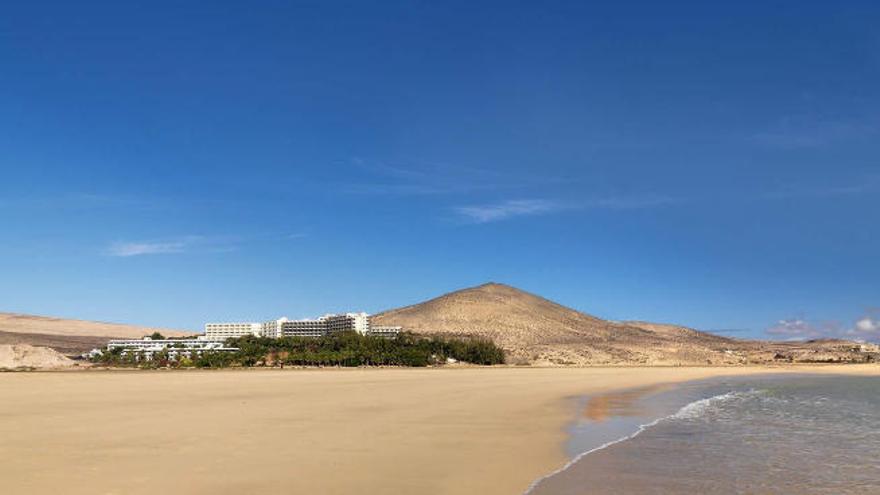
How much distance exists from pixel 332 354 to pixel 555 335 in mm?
88800

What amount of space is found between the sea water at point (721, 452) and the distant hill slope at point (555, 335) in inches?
3372

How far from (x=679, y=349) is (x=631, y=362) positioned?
3502cm

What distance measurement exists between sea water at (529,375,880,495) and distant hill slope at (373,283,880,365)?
85.6 meters

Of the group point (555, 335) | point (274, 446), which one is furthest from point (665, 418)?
point (555, 335)

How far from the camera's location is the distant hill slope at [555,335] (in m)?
133

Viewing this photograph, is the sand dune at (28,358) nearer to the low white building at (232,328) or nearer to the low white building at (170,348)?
the low white building at (170,348)

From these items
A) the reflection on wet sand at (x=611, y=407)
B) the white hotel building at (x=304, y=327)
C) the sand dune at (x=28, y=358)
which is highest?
the white hotel building at (x=304, y=327)

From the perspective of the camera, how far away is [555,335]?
16338 cm

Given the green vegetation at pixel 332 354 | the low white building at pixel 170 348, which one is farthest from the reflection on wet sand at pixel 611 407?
the low white building at pixel 170 348

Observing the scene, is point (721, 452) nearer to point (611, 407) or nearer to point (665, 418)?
point (665, 418)

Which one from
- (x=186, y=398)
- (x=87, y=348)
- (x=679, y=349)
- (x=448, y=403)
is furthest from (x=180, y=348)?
(x=679, y=349)

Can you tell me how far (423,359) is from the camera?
91.1 m

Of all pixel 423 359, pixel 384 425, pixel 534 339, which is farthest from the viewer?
pixel 534 339

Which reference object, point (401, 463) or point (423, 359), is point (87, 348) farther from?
point (401, 463)
